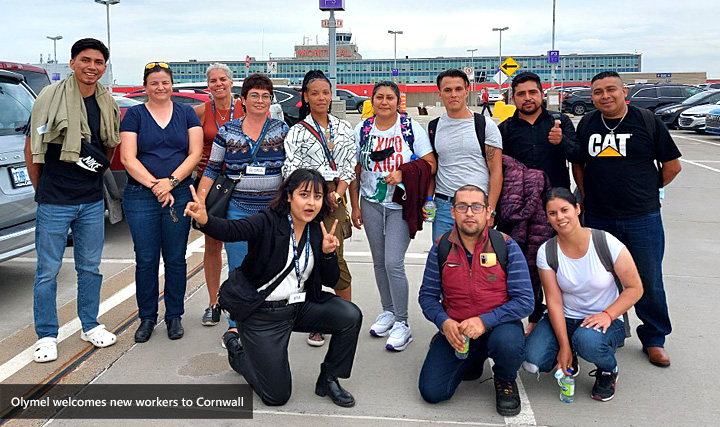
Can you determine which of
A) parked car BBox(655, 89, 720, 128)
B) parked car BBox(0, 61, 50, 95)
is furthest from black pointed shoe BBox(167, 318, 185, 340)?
parked car BBox(655, 89, 720, 128)

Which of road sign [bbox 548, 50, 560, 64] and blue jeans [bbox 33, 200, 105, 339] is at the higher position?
road sign [bbox 548, 50, 560, 64]

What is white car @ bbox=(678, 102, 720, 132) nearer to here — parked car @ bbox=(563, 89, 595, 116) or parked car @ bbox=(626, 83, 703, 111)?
parked car @ bbox=(626, 83, 703, 111)

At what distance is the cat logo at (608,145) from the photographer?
3.90 meters

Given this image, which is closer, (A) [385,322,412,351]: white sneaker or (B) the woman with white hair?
(A) [385,322,412,351]: white sneaker

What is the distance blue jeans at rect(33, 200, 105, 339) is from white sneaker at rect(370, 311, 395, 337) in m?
1.97

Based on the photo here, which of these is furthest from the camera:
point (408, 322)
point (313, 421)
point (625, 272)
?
point (408, 322)

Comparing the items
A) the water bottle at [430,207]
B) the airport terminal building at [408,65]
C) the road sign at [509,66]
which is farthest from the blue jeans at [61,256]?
the airport terminal building at [408,65]

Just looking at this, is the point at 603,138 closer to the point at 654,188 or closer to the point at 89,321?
the point at 654,188

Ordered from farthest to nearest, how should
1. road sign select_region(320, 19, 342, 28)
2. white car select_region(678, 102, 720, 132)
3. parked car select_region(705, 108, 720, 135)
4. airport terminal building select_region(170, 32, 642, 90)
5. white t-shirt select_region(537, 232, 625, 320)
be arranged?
airport terminal building select_region(170, 32, 642, 90), white car select_region(678, 102, 720, 132), parked car select_region(705, 108, 720, 135), road sign select_region(320, 19, 342, 28), white t-shirt select_region(537, 232, 625, 320)

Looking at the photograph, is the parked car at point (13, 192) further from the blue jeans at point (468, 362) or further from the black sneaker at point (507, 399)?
the black sneaker at point (507, 399)

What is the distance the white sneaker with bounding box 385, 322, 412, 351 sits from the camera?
168 inches

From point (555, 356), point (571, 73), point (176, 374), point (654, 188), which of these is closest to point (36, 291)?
point (176, 374)

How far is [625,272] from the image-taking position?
142 inches

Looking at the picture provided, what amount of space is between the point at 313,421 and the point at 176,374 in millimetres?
1058
